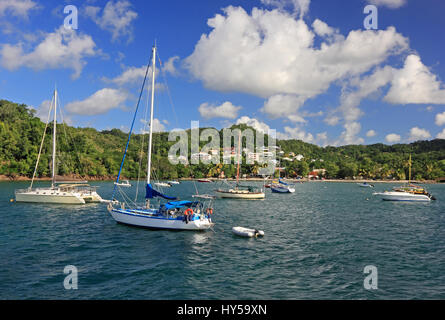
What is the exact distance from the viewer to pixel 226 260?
2233cm

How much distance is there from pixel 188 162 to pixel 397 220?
152911 millimetres

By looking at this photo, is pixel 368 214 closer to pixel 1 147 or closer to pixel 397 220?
pixel 397 220

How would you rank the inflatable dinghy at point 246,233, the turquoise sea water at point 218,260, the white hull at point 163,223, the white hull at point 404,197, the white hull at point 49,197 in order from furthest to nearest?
1. the white hull at point 404,197
2. the white hull at point 49,197
3. the white hull at point 163,223
4. the inflatable dinghy at point 246,233
5. the turquoise sea water at point 218,260

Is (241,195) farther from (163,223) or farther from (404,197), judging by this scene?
(404,197)

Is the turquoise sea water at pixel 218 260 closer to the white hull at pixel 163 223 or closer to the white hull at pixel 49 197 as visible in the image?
the white hull at pixel 163 223

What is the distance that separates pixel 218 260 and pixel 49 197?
133 feet

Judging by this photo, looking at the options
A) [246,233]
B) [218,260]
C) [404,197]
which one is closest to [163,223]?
[246,233]

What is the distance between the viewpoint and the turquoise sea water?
16.9 m

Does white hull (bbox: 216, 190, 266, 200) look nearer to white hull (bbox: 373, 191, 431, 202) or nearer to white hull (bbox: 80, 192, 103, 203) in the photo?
white hull (bbox: 80, 192, 103, 203)

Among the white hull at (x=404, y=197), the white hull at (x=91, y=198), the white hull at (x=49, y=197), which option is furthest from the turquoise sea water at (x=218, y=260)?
the white hull at (x=404, y=197)

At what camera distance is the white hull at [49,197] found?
50312mm

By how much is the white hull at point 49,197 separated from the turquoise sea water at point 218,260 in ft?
39.4

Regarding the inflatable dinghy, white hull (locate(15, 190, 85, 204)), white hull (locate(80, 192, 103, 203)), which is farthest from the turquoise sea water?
white hull (locate(80, 192, 103, 203))
